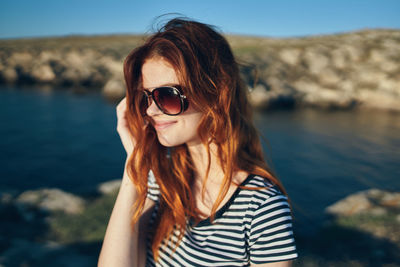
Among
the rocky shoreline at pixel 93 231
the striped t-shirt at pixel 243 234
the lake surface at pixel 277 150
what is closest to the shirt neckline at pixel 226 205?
the striped t-shirt at pixel 243 234

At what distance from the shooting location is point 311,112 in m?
22.0

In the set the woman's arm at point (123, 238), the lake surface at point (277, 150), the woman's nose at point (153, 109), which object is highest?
the woman's nose at point (153, 109)

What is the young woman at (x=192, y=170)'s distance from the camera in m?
1.60

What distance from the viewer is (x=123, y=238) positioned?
172 cm

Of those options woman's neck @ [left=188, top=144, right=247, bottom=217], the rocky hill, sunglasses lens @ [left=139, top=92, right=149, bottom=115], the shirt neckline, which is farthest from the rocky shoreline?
the rocky hill

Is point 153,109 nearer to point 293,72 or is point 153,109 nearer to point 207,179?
point 207,179

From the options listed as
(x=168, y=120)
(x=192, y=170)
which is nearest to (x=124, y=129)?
(x=168, y=120)

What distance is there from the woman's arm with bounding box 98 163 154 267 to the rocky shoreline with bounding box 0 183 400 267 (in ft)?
10.7

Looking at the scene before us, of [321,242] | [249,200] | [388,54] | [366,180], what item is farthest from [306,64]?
[249,200]

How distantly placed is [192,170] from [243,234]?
2.26ft

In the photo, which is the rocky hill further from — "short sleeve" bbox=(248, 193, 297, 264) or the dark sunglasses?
"short sleeve" bbox=(248, 193, 297, 264)

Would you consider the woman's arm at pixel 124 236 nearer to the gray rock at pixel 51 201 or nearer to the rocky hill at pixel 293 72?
the gray rock at pixel 51 201

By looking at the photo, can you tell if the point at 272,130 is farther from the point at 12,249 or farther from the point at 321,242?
the point at 12,249

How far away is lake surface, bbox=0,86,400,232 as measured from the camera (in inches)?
395
